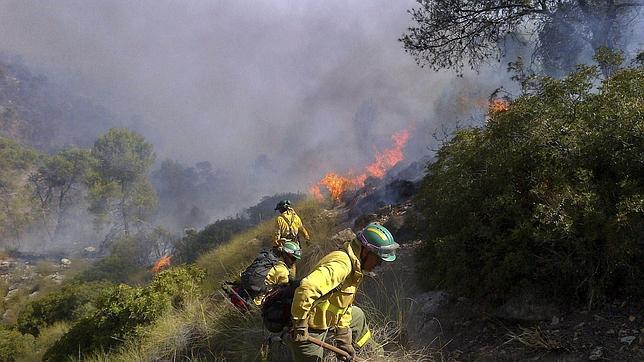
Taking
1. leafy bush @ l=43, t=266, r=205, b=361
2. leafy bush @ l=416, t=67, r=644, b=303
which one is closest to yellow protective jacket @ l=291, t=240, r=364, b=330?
leafy bush @ l=416, t=67, r=644, b=303

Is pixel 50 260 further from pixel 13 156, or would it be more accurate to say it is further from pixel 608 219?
pixel 608 219

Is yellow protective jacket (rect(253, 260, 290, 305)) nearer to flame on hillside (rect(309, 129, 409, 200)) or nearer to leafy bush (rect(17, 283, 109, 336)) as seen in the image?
leafy bush (rect(17, 283, 109, 336))

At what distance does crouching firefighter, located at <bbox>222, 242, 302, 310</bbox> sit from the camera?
5484mm

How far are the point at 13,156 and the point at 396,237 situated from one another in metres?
42.0

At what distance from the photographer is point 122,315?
301 inches

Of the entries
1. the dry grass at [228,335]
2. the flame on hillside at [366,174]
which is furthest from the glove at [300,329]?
the flame on hillside at [366,174]

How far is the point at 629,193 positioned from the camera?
4.17 m

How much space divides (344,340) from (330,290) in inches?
23.4

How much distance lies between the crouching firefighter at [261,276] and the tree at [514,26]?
6668 mm

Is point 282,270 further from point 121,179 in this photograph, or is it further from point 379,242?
point 121,179

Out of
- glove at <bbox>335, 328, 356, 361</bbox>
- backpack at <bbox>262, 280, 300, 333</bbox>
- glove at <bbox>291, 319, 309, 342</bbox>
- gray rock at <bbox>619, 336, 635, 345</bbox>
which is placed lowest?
gray rock at <bbox>619, 336, 635, 345</bbox>

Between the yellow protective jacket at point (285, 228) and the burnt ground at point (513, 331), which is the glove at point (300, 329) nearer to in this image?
the burnt ground at point (513, 331)

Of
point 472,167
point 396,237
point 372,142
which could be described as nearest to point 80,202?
point 372,142

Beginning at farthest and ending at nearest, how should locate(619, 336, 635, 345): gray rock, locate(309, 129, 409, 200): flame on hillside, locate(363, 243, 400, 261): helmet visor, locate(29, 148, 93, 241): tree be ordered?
locate(29, 148, 93, 241): tree
locate(309, 129, 409, 200): flame on hillside
locate(619, 336, 635, 345): gray rock
locate(363, 243, 400, 261): helmet visor
